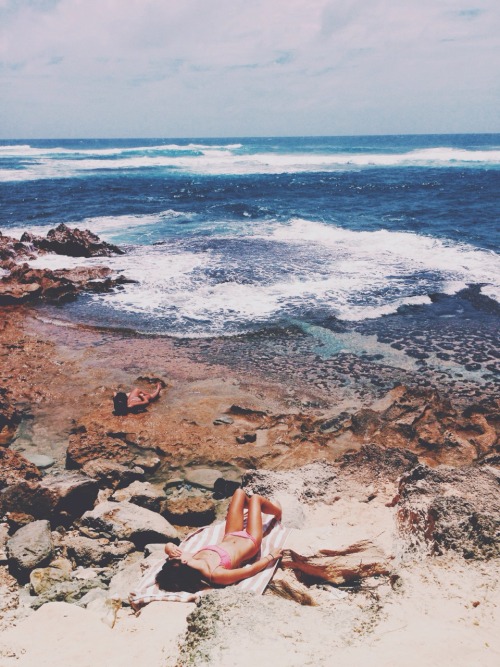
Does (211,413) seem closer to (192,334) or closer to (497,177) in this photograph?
(192,334)

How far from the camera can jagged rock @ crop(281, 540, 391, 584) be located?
3.60 meters

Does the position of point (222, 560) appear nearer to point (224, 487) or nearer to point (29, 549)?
point (224, 487)

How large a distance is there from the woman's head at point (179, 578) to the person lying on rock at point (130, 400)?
3181 mm

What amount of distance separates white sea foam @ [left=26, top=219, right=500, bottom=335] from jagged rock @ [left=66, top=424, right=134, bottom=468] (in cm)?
408

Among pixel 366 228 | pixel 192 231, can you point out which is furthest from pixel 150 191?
pixel 366 228

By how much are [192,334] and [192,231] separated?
11498 mm

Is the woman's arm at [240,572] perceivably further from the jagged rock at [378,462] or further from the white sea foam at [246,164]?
the white sea foam at [246,164]

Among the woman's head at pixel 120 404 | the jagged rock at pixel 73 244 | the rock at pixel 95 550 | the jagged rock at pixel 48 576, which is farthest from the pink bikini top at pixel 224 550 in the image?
the jagged rock at pixel 73 244

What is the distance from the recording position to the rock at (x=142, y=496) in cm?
521

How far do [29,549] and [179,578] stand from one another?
1.47 m

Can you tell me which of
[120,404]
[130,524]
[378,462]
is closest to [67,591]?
[130,524]

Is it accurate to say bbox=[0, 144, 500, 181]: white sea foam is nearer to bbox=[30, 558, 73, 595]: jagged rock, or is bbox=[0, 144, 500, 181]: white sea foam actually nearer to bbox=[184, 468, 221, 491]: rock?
bbox=[184, 468, 221, 491]: rock

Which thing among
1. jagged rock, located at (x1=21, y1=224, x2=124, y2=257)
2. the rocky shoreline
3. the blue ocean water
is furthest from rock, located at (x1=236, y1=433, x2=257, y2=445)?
jagged rock, located at (x1=21, y1=224, x2=124, y2=257)

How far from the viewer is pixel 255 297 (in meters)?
12.0
